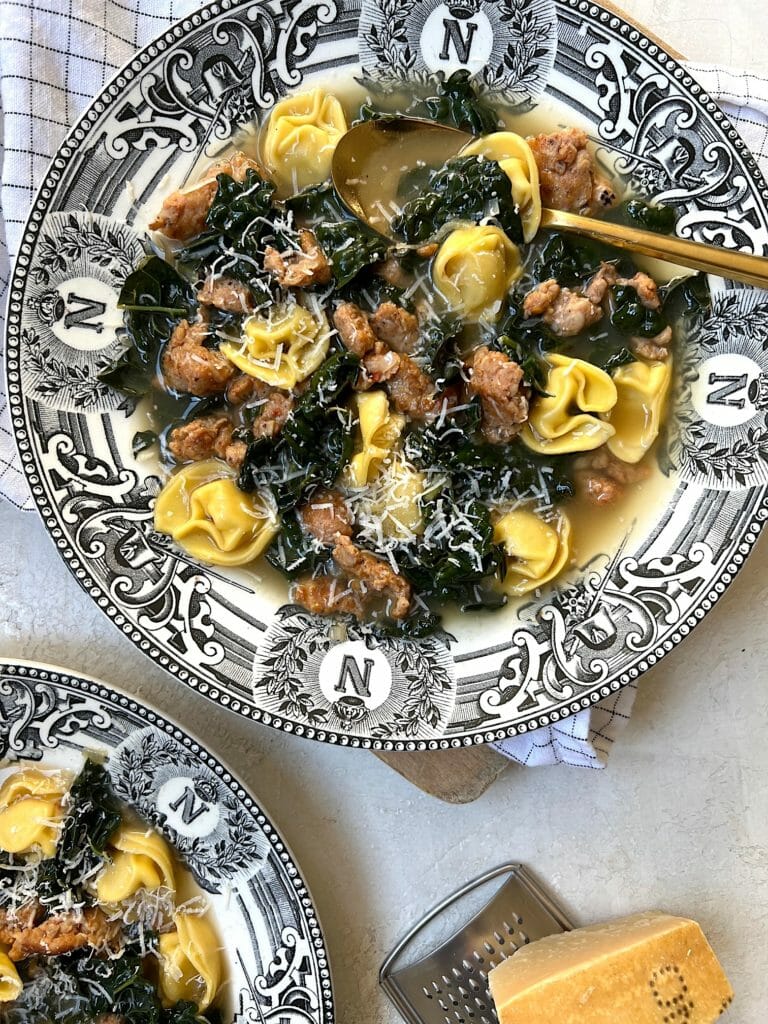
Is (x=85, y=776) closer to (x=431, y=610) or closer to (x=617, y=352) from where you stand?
(x=431, y=610)

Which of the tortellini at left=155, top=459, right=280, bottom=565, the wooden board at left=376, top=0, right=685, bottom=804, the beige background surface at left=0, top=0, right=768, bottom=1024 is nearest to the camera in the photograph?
the tortellini at left=155, top=459, right=280, bottom=565

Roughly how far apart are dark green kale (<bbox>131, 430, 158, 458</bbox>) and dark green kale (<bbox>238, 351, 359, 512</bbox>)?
439mm

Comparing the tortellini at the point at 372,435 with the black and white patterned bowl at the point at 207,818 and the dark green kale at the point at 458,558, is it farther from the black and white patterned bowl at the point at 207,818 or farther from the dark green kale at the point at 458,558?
the black and white patterned bowl at the point at 207,818

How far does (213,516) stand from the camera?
3.81m

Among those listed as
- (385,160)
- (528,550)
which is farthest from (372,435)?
(385,160)

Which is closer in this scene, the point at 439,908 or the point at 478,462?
the point at 478,462

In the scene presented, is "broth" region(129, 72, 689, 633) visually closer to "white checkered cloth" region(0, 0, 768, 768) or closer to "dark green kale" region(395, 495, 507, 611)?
"dark green kale" region(395, 495, 507, 611)

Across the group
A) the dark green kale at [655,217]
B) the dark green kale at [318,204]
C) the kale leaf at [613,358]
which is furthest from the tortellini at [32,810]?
the dark green kale at [655,217]

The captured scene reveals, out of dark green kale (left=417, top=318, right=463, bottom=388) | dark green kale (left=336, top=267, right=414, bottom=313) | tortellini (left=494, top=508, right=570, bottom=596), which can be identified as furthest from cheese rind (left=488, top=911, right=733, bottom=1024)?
dark green kale (left=336, top=267, right=414, bottom=313)

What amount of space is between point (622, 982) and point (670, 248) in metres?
3.32

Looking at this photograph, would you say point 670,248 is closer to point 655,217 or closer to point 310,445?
point 655,217

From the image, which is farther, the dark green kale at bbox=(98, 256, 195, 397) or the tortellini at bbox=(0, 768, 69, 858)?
the tortellini at bbox=(0, 768, 69, 858)

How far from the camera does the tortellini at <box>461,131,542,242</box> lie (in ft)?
12.3

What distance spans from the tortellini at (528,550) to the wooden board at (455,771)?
97 cm
